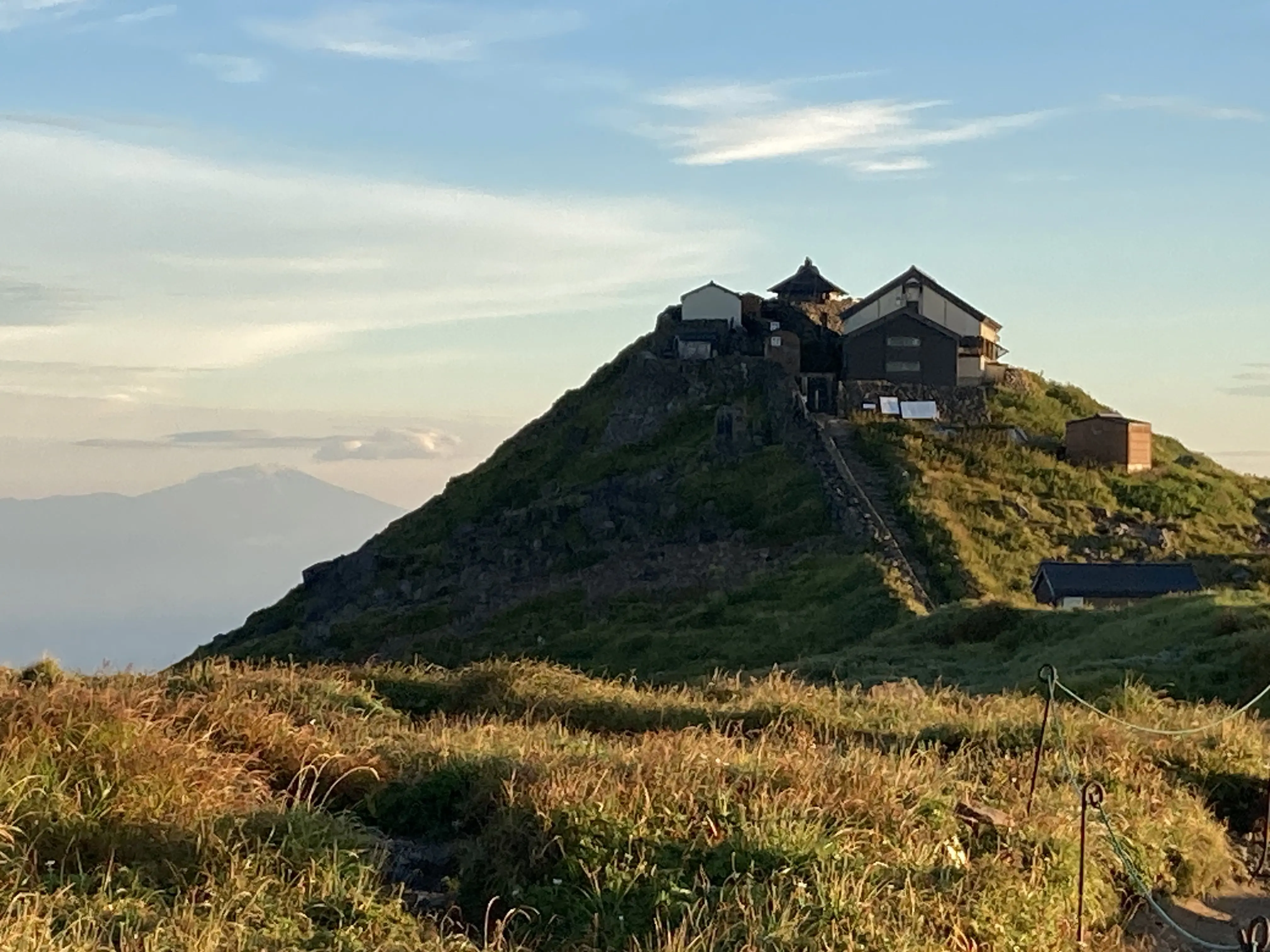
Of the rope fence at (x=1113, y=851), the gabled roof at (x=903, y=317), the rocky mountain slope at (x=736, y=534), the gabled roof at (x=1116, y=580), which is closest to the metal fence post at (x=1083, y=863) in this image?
the rope fence at (x=1113, y=851)

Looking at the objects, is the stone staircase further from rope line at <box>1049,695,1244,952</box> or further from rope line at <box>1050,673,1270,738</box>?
rope line at <box>1049,695,1244,952</box>

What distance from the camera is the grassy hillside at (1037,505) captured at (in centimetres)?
A: 4500

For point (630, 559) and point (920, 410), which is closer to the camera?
point (630, 559)

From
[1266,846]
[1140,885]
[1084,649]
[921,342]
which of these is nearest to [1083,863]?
[1140,885]

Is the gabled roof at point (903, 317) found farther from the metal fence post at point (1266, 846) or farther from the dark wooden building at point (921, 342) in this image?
the metal fence post at point (1266, 846)

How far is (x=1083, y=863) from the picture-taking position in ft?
28.0

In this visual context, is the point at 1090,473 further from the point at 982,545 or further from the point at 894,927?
the point at 894,927

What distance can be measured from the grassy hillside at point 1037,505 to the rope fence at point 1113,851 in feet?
99.5

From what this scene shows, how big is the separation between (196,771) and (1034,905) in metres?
4.75

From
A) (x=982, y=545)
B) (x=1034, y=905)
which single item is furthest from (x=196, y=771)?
(x=982, y=545)

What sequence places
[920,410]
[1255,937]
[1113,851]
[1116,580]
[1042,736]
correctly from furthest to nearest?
[920,410], [1116,580], [1042,736], [1113,851], [1255,937]

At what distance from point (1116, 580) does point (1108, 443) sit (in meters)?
16.4

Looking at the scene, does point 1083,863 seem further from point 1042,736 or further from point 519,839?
point 519,839

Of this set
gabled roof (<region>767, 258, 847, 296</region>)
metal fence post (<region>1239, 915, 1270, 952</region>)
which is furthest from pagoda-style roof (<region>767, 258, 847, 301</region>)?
metal fence post (<region>1239, 915, 1270, 952</region>)
